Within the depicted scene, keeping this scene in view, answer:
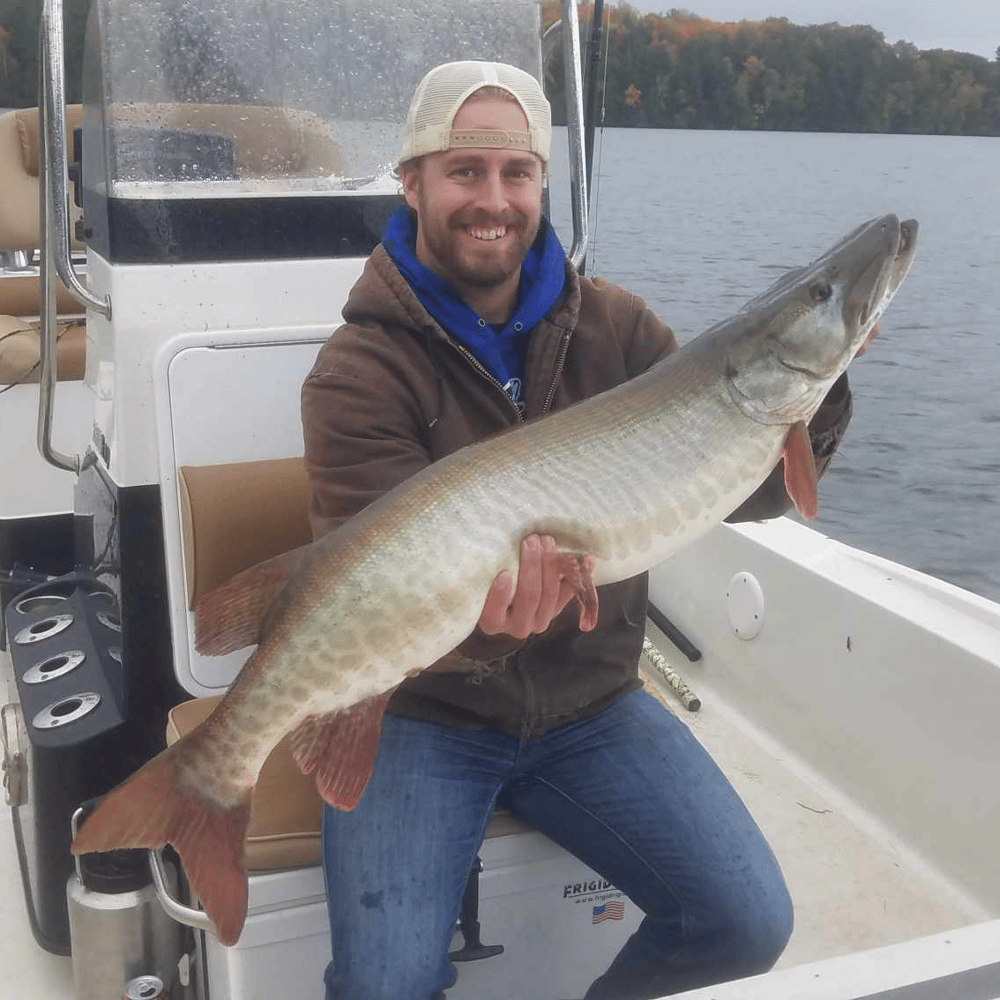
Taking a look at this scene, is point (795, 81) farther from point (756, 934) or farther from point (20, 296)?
point (756, 934)

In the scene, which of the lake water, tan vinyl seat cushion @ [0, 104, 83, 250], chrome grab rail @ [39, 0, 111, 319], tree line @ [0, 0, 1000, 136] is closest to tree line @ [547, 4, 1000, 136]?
tree line @ [0, 0, 1000, 136]

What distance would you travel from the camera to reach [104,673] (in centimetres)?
286

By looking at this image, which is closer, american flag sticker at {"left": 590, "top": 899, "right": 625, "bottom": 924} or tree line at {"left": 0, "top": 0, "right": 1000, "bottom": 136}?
american flag sticker at {"left": 590, "top": 899, "right": 625, "bottom": 924}

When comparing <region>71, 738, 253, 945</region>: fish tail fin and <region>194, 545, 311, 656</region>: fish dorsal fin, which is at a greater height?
<region>194, 545, 311, 656</region>: fish dorsal fin

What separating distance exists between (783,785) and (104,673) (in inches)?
77.3

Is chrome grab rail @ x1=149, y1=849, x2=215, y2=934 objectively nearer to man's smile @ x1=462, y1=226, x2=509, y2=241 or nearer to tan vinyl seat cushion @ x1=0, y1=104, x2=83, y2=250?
man's smile @ x1=462, y1=226, x2=509, y2=241

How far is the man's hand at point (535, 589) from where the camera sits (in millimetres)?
1861

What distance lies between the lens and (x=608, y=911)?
2455 mm

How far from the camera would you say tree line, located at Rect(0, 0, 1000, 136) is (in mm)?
9953

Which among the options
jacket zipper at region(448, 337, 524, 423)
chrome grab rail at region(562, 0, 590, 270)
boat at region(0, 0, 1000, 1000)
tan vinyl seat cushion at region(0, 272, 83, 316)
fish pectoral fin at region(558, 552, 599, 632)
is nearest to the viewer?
fish pectoral fin at region(558, 552, 599, 632)

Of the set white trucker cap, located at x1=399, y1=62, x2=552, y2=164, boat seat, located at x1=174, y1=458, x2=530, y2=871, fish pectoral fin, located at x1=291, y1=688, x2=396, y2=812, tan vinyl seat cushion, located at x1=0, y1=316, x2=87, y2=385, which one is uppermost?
white trucker cap, located at x1=399, y1=62, x2=552, y2=164

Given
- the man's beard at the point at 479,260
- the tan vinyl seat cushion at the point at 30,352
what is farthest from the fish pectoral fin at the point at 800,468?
the tan vinyl seat cushion at the point at 30,352

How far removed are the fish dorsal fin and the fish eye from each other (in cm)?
95

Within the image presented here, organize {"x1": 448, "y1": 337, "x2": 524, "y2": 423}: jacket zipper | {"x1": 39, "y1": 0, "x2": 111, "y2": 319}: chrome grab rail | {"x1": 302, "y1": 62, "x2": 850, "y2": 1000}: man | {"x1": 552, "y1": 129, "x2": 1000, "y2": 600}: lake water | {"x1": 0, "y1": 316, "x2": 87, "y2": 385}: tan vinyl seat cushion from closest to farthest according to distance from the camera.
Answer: {"x1": 302, "y1": 62, "x2": 850, "y2": 1000}: man
{"x1": 448, "y1": 337, "x2": 524, "y2": 423}: jacket zipper
{"x1": 39, "y1": 0, "x2": 111, "y2": 319}: chrome grab rail
{"x1": 0, "y1": 316, "x2": 87, "y2": 385}: tan vinyl seat cushion
{"x1": 552, "y1": 129, "x2": 1000, "y2": 600}: lake water
